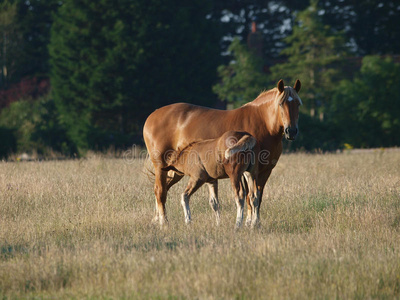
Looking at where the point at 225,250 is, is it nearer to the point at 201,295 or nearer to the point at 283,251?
the point at 283,251

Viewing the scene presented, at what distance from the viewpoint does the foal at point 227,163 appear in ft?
26.3

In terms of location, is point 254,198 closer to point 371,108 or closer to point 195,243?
point 195,243

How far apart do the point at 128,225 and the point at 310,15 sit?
92.2 ft

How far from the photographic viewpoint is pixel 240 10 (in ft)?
156

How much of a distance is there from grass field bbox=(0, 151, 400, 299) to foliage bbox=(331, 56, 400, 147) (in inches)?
707

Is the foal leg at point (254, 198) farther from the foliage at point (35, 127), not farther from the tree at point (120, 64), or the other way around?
the tree at point (120, 64)

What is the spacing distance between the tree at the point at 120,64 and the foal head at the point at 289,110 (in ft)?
65.4

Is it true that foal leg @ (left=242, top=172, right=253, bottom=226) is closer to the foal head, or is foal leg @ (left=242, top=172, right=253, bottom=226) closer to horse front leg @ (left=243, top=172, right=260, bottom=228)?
horse front leg @ (left=243, top=172, right=260, bottom=228)

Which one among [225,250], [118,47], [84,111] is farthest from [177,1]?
[225,250]

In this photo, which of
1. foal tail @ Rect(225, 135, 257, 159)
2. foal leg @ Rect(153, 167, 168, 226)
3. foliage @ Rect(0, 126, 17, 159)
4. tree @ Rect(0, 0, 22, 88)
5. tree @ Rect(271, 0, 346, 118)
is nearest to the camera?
foal tail @ Rect(225, 135, 257, 159)

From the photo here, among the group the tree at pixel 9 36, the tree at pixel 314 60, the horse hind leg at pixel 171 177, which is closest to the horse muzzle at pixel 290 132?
the horse hind leg at pixel 171 177

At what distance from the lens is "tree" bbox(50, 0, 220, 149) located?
27750mm

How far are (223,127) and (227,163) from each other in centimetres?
116

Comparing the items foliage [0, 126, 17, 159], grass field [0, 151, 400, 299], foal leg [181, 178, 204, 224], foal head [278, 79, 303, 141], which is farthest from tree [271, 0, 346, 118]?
foal leg [181, 178, 204, 224]
